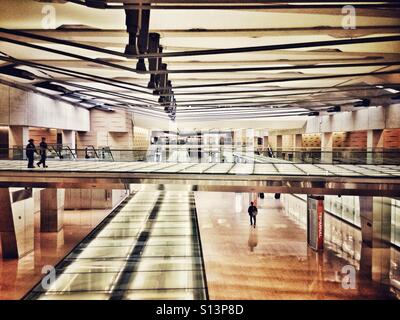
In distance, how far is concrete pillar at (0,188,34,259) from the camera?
49.0ft

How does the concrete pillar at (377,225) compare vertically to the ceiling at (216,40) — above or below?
below

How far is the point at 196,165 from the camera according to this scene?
53.9ft

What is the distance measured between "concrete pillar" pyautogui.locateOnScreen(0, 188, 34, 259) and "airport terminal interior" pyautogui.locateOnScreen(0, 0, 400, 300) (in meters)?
0.07

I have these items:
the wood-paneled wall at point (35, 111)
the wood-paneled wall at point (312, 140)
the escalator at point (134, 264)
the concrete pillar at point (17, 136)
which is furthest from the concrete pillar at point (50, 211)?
the wood-paneled wall at point (312, 140)

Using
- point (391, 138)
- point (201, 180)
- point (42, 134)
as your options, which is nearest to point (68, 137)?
point (42, 134)

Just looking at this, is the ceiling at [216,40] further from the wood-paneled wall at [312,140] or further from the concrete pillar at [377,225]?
the wood-paneled wall at [312,140]

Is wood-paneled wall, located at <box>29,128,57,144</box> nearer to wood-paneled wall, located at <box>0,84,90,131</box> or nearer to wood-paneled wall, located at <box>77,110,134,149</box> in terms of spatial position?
wood-paneled wall, located at <box>0,84,90,131</box>

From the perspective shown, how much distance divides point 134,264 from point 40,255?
334 inches

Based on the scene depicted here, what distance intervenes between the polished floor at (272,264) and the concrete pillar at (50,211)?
8595 mm

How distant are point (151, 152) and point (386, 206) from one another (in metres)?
11.2

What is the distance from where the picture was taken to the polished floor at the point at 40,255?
40.7 feet

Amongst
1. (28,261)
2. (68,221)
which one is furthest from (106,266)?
(68,221)

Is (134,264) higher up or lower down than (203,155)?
lower down

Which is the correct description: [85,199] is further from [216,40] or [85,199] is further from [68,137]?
[216,40]
